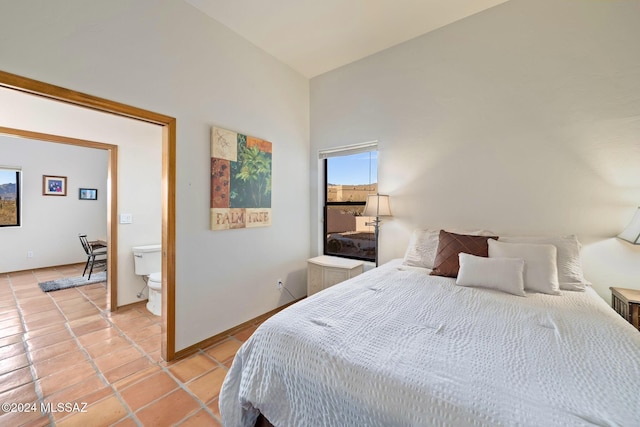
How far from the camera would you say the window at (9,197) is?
4.39 m

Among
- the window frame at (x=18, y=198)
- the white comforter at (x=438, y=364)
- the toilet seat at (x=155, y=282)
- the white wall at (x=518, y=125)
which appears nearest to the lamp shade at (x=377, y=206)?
the white wall at (x=518, y=125)

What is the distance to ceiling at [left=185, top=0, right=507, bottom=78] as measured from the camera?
215cm

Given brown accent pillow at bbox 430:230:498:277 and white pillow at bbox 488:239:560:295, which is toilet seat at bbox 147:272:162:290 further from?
white pillow at bbox 488:239:560:295

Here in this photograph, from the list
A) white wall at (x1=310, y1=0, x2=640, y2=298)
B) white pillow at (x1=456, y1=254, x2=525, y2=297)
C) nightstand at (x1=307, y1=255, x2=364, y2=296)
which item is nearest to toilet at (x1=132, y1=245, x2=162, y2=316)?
nightstand at (x1=307, y1=255, x2=364, y2=296)

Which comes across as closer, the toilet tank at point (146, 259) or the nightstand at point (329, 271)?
the nightstand at point (329, 271)

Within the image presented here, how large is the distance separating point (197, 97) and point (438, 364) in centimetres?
258

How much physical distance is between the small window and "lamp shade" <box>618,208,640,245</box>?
75.8 inches

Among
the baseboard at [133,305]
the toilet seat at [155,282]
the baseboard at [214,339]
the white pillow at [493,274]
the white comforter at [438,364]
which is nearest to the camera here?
the white comforter at [438,364]

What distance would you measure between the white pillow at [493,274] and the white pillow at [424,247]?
39 cm

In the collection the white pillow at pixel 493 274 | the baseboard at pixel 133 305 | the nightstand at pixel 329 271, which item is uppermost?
Answer: the white pillow at pixel 493 274

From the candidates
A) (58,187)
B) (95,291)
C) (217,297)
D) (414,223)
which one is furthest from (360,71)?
(58,187)

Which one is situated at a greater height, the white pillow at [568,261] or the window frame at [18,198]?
the window frame at [18,198]

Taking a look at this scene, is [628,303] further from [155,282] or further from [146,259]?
[146,259]

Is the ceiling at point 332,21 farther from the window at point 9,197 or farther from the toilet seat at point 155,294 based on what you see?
the window at point 9,197
